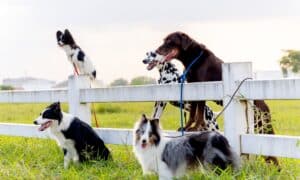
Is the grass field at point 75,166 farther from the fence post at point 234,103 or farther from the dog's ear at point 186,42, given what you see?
the dog's ear at point 186,42

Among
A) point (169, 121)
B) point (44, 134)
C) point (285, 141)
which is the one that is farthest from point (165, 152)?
point (169, 121)

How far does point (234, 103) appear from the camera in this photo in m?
5.17

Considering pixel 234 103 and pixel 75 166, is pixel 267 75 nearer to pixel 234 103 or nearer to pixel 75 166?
pixel 75 166

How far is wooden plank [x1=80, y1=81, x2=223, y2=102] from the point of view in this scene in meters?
5.37

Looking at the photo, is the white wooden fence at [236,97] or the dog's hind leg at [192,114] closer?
the white wooden fence at [236,97]

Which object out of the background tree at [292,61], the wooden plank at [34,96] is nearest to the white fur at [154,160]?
the wooden plank at [34,96]

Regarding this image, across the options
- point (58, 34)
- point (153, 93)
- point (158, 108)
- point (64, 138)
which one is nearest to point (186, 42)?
point (153, 93)

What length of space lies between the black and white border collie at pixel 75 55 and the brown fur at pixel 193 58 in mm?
2805

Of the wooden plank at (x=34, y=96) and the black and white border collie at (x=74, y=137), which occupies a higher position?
the wooden plank at (x=34, y=96)

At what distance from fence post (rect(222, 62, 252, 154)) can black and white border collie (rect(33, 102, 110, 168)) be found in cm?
184

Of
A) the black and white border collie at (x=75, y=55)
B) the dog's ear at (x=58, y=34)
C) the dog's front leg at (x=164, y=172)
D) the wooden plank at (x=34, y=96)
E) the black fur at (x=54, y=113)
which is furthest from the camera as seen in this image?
the dog's ear at (x=58, y=34)

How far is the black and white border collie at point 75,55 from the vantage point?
876 cm

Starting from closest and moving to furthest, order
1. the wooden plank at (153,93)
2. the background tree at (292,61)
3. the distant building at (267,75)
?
the wooden plank at (153,93), the distant building at (267,75), the background tree at (292,61)

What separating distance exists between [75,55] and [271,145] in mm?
4715
